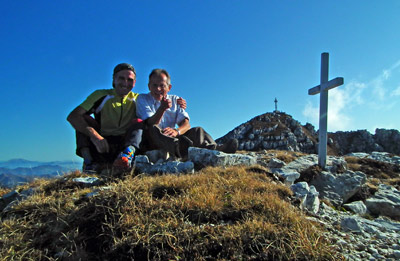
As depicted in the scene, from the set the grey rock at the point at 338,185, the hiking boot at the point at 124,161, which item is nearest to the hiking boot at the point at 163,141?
the hiking boot at the point at 124,161

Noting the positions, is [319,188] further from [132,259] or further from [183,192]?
[132,259]

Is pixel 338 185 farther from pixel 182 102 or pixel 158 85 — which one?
pixel 158 85

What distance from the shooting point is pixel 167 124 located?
6238mm

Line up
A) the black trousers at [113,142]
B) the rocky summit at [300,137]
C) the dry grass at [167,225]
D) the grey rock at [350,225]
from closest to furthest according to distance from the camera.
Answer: the dry grass at [167,225], the grey rock at [350,225], the black trousers at [113,142], the rocky summit at [300,137]

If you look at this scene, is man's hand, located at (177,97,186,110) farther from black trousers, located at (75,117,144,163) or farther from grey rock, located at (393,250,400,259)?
grey rock, located at (393,250,400,259)

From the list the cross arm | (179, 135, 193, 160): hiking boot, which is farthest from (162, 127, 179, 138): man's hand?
the cross arm

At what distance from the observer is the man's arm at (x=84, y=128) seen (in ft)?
17.4

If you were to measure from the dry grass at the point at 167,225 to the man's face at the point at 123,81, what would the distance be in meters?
2.74

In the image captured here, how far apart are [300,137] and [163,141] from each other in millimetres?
52801

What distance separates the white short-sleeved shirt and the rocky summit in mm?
39962

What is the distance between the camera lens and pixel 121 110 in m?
6.06

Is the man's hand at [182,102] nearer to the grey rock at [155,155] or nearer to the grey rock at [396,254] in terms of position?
the grey rock at [155,155]

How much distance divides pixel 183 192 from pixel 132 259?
50.2 inches

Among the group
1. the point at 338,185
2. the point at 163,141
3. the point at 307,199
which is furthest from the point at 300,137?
the point at 307,199
